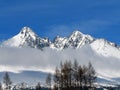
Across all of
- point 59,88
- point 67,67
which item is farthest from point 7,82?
point 67,67

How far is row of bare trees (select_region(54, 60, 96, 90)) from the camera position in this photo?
12988 cm

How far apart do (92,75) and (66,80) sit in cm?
628

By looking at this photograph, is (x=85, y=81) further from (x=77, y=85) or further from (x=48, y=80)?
(x=48, y=80)

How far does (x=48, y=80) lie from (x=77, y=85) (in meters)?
43.3

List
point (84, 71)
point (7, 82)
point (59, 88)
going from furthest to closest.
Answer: point (7, 82) → point (59, 88) → point (84, 71)

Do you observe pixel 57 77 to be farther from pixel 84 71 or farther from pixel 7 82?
pixel 7 82

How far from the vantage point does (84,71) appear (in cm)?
12950

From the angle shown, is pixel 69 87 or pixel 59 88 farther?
pixel 59 88

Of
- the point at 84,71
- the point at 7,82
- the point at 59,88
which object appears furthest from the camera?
the point at 7,82

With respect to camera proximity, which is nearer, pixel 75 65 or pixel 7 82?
pixel 75 65

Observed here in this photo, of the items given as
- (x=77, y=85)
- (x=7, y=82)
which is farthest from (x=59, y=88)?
(x=7, y=82)

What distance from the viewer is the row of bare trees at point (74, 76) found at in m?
130

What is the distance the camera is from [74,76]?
432 feet

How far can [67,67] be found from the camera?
429ft
